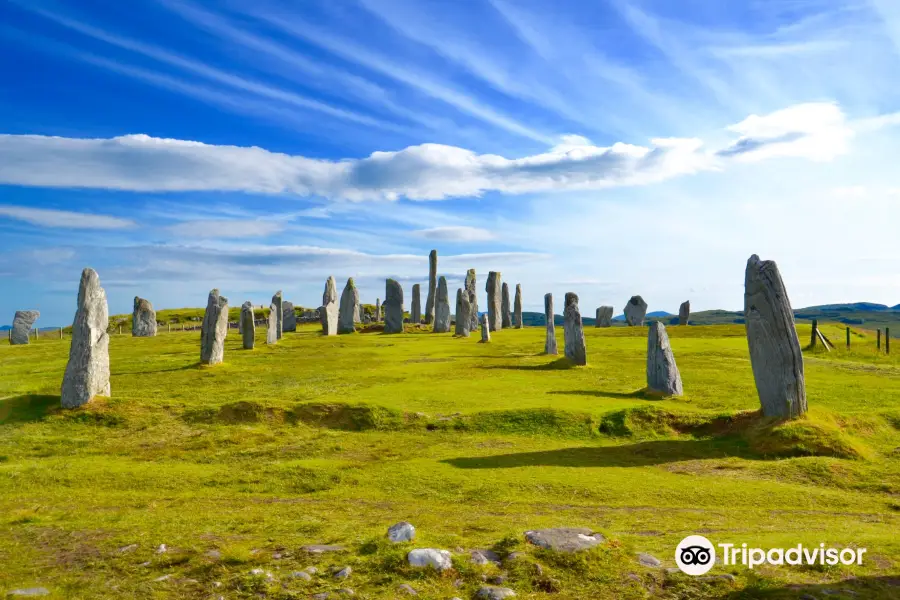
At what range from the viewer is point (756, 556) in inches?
328

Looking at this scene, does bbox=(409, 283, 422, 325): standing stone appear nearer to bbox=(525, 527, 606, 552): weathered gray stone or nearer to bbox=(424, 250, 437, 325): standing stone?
bbox=(424, 250, 437, 325): standing stone

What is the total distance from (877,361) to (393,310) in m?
34.6

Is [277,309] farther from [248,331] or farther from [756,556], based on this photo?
[756,556]

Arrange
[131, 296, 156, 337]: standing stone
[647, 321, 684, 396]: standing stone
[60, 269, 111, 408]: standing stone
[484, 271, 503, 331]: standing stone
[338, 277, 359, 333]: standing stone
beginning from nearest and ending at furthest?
[60, 269, 111, 408]: standing stone, [647, 321, 684, 396]: standing stone, [131, 296, 156, 337]: standing stone, [338, 277, 359, 333]: standing stone, [484, 271, 503, 331]: standing stone

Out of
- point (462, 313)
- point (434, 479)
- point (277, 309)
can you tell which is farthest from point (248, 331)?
point (434, 479)

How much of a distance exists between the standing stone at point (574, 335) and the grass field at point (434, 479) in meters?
2.04

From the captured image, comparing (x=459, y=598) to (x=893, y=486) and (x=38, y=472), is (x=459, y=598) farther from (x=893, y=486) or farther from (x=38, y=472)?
(x=38, y=472)

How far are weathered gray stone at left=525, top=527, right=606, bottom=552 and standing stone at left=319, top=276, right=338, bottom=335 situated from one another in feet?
146

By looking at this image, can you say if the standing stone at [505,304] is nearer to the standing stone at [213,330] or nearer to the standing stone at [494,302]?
the standing stone at [494,302]

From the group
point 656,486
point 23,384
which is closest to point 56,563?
point 656,486

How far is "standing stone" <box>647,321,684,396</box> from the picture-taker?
2248 cm

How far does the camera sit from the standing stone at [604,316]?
6694 cm

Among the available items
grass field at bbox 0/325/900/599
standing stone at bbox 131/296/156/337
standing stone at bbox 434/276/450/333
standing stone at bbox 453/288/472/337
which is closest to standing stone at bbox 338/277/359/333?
standing stone at bbox 434/276/450/333

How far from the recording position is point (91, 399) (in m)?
20.8
